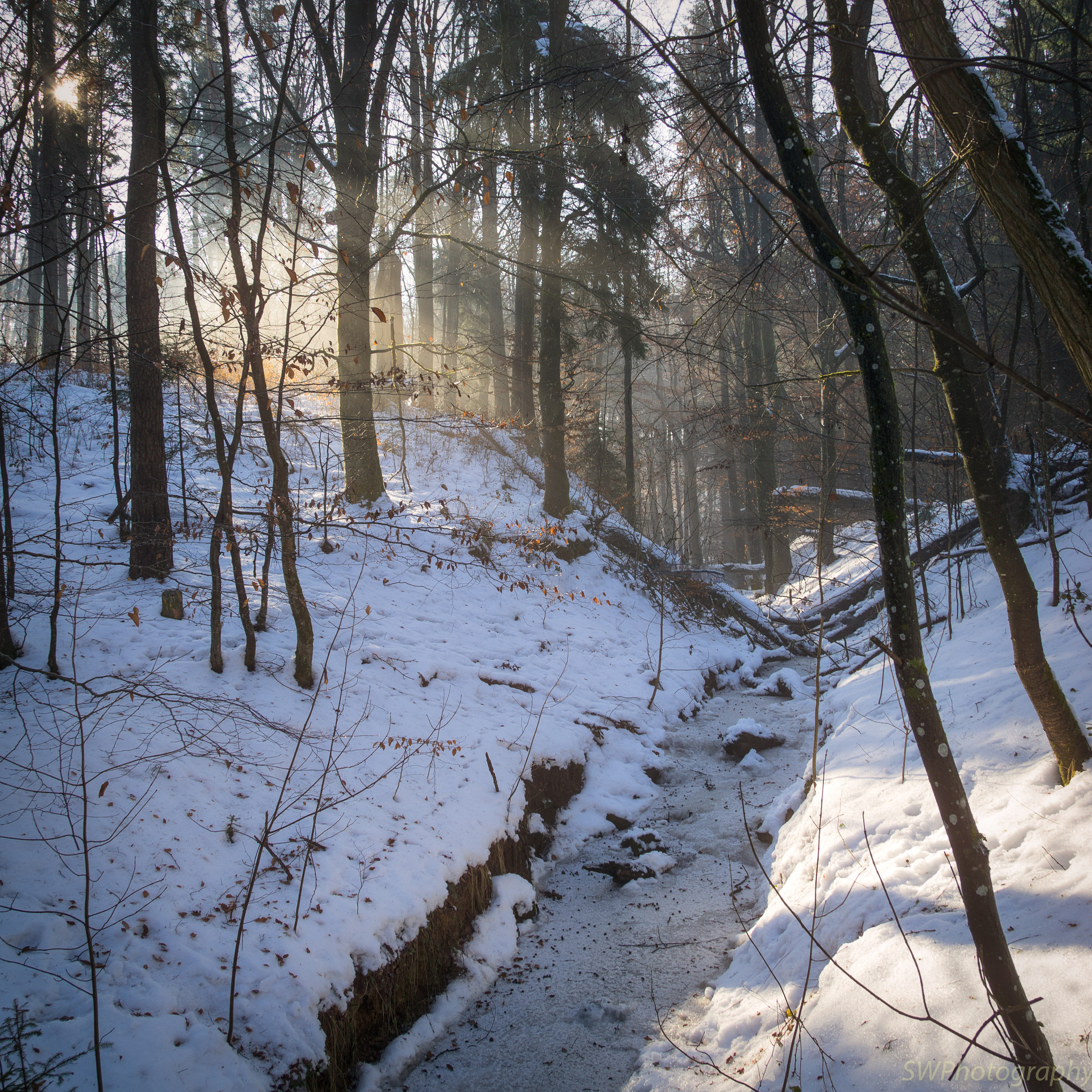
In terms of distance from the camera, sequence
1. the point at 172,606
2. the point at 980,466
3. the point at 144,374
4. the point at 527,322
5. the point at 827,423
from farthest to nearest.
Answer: the point at 527,322 → the point at 827,423 → the point at 144,374 → the point at 172,606 → the point at 980,466

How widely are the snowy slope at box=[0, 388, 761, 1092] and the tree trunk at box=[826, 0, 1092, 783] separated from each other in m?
3.51

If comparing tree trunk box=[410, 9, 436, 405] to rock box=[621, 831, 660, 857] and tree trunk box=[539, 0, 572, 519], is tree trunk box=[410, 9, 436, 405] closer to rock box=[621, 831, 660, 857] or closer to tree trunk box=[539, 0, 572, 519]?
tree trunk box=[539, 0, 572, 519]

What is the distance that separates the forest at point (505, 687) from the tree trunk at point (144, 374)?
45mm

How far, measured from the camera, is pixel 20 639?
176 inches

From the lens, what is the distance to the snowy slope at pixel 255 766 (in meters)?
2.83

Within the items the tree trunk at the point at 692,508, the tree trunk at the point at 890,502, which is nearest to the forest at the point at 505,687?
the tree trunk at the point at 890,502

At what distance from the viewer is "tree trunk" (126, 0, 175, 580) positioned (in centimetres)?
587

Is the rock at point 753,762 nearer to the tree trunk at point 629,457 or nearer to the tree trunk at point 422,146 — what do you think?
the tree trunk at point 422,146

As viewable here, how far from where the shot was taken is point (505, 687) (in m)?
6.76

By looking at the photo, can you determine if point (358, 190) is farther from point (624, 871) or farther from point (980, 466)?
point (624, 871)

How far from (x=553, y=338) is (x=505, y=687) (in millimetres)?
7035

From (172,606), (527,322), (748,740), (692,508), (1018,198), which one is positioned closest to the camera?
(1018,198)

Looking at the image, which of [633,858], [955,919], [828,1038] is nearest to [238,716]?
[633,858]

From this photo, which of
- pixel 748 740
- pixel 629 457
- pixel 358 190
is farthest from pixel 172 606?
pixel 629 457
